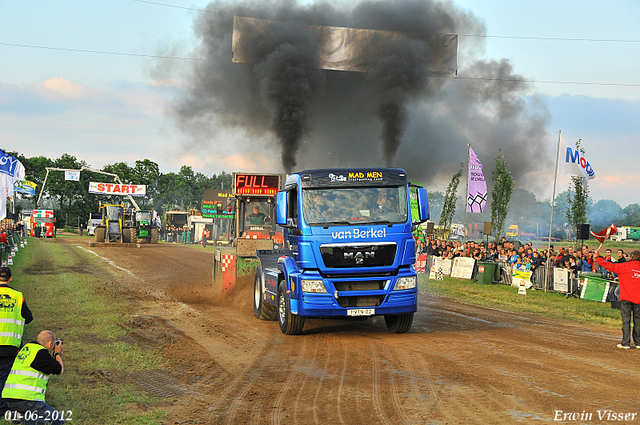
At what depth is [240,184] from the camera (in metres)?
16.3

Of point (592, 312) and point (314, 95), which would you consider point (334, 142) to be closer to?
point (314, 95)

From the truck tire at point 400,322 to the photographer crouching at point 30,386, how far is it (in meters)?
6.44

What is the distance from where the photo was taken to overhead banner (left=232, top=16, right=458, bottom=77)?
30.4 metres

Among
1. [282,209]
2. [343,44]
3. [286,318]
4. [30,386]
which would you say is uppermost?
[343,44]

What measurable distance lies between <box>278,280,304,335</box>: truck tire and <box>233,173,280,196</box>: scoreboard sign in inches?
256

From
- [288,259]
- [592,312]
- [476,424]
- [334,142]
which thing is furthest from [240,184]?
[334,142]

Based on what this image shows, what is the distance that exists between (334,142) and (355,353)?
1097 inches

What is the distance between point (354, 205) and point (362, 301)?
165 cm

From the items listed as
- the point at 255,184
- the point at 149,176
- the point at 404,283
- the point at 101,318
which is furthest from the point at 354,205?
the point at 149,176

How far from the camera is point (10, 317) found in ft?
18.3

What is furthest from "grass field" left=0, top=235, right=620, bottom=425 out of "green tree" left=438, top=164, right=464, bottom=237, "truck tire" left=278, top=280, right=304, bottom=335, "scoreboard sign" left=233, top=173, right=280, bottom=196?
"green tree" left=438, top=164, right=464, bottom=237

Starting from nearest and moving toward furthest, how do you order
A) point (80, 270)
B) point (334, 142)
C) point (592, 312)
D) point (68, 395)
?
point (68, 395) → point (592, 312) → point (80, 270) → point (334, 142)

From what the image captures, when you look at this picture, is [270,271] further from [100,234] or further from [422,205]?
[100,234]

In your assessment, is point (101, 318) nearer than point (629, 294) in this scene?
No
